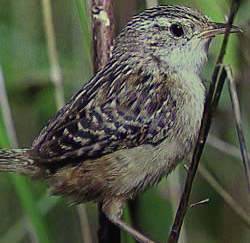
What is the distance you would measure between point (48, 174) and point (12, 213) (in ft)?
4.80

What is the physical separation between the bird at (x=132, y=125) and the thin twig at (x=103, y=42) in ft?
0.52

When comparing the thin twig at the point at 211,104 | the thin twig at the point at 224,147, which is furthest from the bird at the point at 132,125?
the thin twig at the point at 224,147

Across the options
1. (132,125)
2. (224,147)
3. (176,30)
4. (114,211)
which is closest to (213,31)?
(176,30)

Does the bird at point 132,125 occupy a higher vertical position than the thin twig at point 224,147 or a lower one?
higher

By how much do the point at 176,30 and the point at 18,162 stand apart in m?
0.74

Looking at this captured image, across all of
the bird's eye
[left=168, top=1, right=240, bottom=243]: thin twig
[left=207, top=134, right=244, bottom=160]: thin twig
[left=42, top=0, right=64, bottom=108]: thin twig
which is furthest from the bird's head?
[left=207, top=134, right=244, bottom=160]: thin twig

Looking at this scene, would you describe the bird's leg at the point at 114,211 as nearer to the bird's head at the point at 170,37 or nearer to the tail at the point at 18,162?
the tail at the point at 18,162

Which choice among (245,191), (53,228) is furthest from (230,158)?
(53,228)

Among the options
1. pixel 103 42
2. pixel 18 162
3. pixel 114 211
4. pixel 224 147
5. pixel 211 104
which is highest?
pixel 211 104

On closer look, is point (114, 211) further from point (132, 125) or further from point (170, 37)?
point (170, 37)

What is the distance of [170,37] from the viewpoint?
131 inches

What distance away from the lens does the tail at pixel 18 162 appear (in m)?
3.27

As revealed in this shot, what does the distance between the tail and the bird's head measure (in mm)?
534

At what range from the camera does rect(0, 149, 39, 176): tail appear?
3266mm
